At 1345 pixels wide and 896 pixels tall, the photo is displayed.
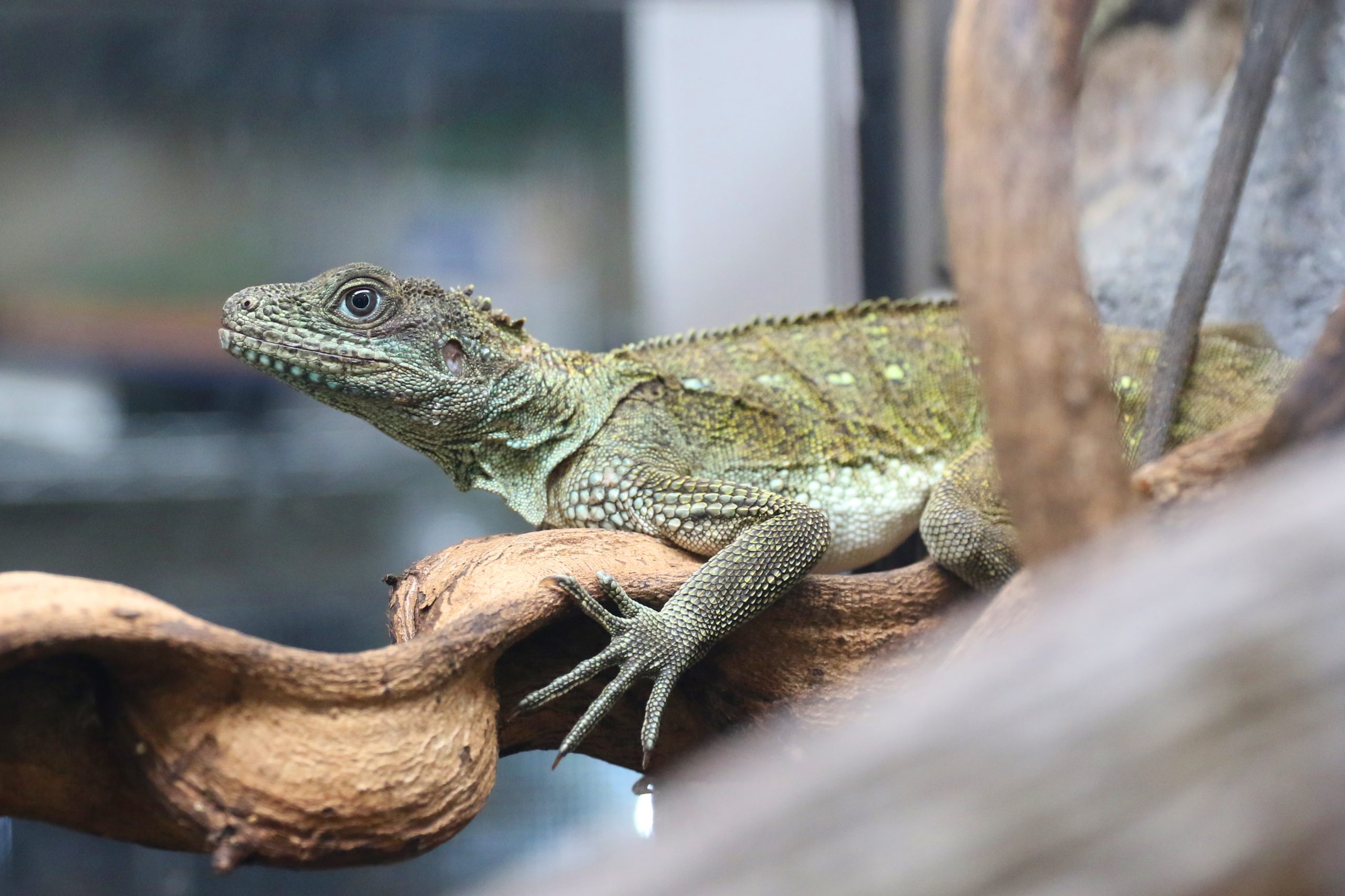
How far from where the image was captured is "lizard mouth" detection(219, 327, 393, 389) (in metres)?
2.89

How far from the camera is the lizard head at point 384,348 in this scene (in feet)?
9.59

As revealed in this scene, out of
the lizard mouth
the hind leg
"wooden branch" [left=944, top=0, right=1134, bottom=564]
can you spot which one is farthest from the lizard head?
"wooden branch" [left=944, top=0, right=1134, bottom=564]

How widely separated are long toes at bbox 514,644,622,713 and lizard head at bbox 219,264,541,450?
993 millimetres

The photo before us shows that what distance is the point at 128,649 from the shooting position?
1.87 metres

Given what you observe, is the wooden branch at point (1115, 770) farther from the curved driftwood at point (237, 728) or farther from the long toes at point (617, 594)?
the long toes at point (617, 594)

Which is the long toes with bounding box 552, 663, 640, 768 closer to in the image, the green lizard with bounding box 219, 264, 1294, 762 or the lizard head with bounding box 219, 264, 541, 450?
the green lizard with bounding box 219, 264, 1294, 762

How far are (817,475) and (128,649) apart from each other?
220 cm

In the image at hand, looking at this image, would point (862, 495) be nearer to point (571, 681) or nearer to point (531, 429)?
point (531, 429)

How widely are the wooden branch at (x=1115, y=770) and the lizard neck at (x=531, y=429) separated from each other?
228 cm

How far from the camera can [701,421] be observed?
135 inches

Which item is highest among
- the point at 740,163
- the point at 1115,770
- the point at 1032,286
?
the point at 740,163

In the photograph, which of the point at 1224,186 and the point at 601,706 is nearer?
the point at 601,706

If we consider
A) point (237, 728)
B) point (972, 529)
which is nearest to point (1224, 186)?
point (972, 529)

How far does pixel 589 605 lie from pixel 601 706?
258 mm
